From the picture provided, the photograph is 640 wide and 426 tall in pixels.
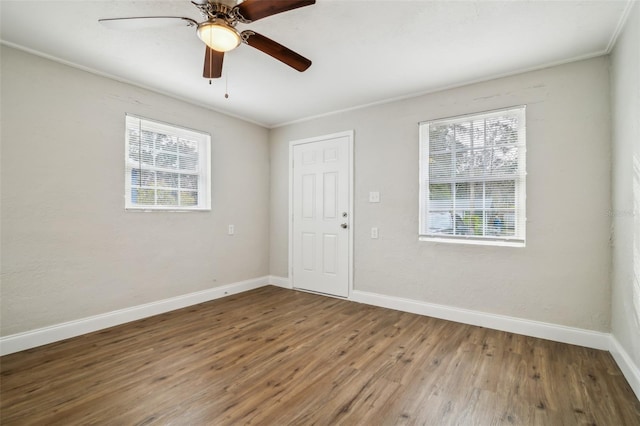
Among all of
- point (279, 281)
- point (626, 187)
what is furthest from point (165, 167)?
point (626, 187)

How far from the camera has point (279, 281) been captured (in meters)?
4.73

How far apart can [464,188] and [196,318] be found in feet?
10.6

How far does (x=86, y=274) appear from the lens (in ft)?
9.48

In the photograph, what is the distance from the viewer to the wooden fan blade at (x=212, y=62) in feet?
7.02

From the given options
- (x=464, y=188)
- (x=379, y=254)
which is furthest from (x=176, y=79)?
Answer: (x=464, y=188)

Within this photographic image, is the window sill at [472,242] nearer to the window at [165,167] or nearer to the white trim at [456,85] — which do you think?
the white trim at [456,85]

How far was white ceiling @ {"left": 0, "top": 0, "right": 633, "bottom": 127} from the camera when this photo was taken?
6.77ft

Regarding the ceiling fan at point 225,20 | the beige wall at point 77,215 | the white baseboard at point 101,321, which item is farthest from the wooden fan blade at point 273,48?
the white baseboard at point 101,321

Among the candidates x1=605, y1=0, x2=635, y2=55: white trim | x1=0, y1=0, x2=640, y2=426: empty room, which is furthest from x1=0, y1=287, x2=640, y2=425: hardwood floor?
x1=605, y1=0, x2=635, y2=55: white trim

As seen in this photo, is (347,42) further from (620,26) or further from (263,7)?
(620,26)

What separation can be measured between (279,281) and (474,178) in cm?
310

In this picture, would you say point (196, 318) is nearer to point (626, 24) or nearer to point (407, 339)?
point (407, 339)

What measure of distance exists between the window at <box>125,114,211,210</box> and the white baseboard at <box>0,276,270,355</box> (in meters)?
1.10

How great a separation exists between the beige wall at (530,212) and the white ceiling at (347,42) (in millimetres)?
254
